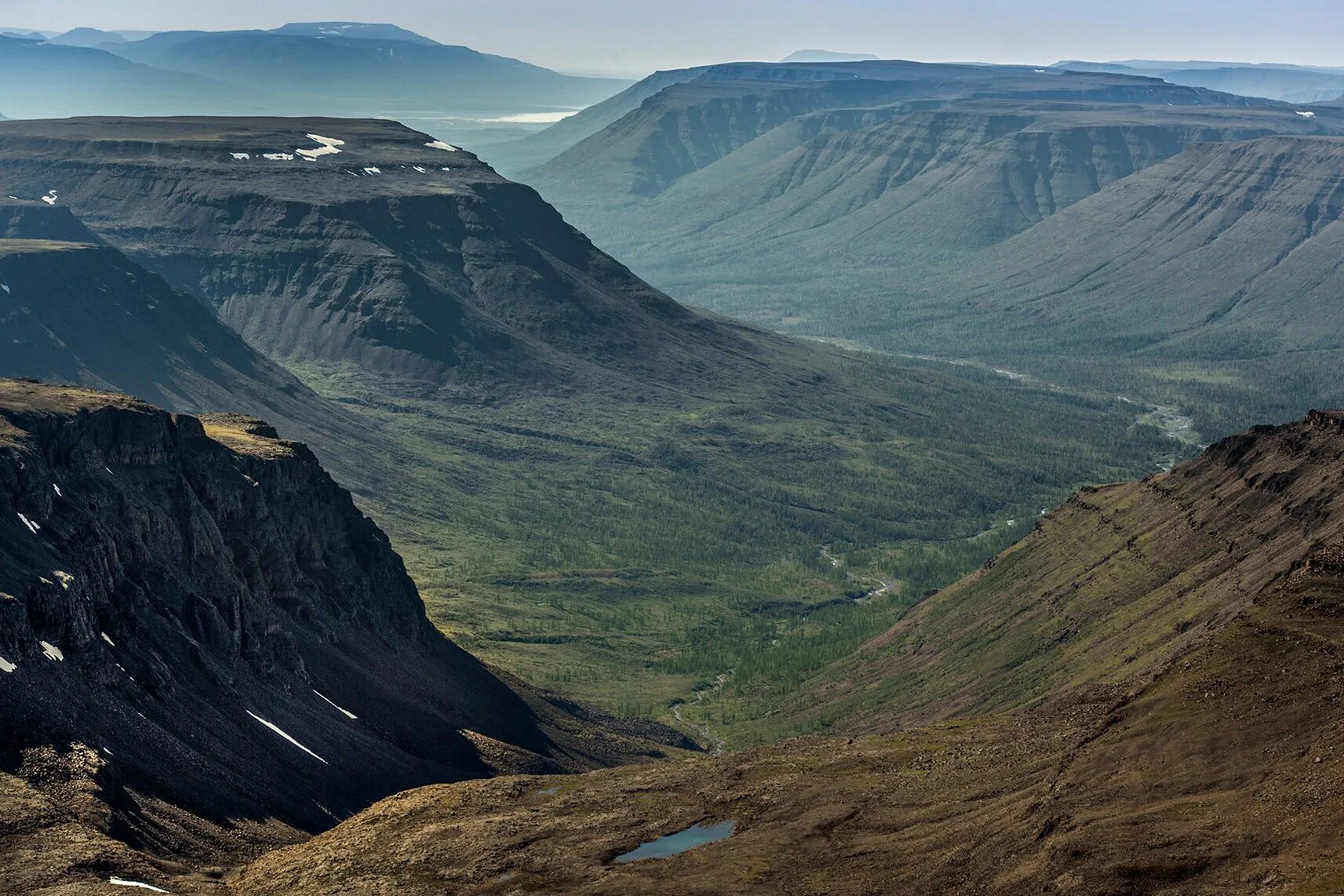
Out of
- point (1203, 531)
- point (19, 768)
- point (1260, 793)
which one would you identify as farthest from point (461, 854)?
point (1203, 531)

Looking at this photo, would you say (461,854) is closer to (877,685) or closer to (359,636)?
(359,636)

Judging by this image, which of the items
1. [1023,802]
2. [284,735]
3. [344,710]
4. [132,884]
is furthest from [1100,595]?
[132,884]

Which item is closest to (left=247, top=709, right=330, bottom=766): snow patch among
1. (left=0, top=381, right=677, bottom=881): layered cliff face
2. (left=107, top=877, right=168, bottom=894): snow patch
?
(left=0, top=381, right=677, bottom=881): layered cliff face

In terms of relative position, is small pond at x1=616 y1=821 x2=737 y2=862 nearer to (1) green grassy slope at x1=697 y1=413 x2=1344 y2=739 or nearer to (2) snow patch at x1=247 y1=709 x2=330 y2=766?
(2) snow patch at x1=247 y1=709 x2=330 y2=766

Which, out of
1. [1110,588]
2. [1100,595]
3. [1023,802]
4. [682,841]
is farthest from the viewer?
[1100,595]

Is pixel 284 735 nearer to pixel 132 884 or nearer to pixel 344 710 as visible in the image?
pixel 344 710

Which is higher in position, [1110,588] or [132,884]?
[132,884]

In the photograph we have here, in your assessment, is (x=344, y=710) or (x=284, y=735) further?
(x=344, y=710)
